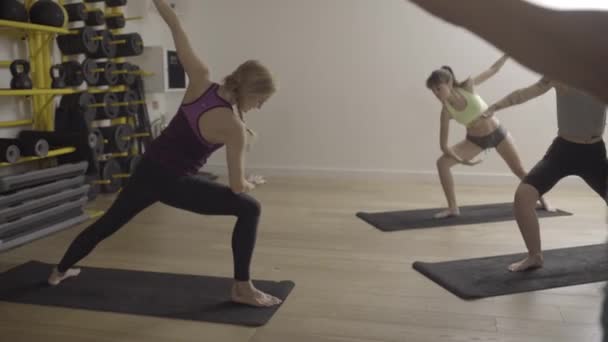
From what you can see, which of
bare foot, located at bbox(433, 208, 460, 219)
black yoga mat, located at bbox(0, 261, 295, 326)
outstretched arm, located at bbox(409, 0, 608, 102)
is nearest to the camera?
outstretched arm, located at bbox(409, 0, 608, 102)

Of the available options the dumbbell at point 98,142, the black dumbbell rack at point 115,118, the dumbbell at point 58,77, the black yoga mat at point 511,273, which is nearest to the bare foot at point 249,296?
the black yoga mat at point 511,273

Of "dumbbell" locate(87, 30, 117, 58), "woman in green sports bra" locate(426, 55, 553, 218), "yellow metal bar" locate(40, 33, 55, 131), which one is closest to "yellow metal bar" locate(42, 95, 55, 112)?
"yellow metal bar" locate(40, 33, 55, 131)

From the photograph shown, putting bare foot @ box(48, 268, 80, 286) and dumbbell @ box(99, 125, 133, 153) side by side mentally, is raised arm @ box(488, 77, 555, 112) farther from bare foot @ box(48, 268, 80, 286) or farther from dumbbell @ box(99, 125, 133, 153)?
dumbbell @ box(99, 125, 133, 153)

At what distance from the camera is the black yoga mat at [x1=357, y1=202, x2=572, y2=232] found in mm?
3775

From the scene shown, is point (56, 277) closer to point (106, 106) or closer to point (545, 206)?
point (106, 106)

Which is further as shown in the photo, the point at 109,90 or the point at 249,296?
the point at 109,90

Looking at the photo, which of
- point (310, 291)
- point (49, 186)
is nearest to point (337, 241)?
point (310, 291)

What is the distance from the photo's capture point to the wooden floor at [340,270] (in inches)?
84.2

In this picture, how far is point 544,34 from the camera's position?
0.50 meters

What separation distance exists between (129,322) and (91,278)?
63cm

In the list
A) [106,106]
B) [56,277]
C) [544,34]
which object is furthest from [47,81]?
[544,34]

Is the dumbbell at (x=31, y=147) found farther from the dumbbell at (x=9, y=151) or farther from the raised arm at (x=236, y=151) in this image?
the raised arm at (x=236, y=151)

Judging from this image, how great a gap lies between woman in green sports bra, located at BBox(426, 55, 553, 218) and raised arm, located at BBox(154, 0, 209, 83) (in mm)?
2128

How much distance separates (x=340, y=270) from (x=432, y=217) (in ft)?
4.43
